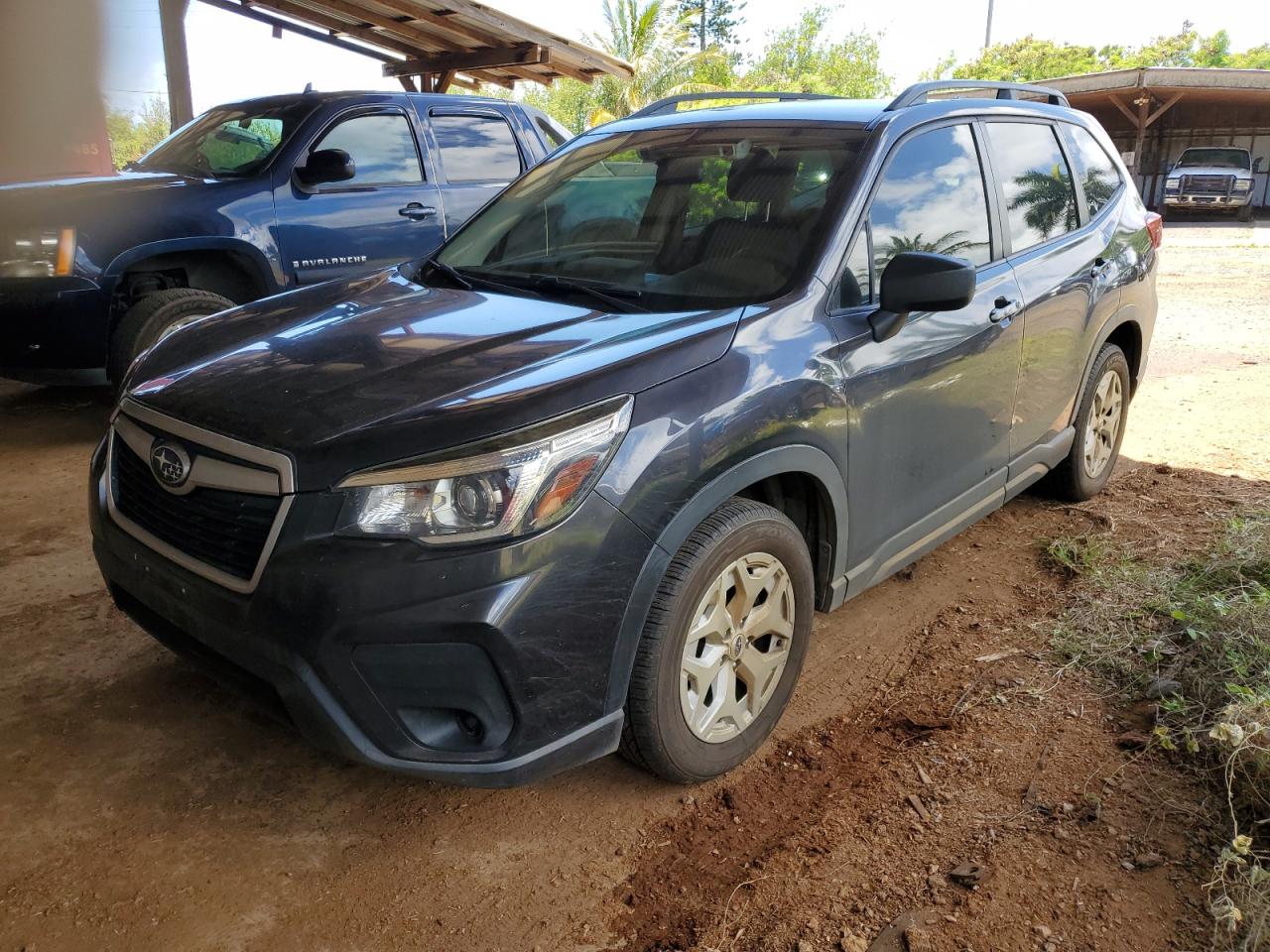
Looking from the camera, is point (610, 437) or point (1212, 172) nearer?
point (610, 437)

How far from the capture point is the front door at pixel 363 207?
19.2ft

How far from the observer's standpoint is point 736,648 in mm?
2604

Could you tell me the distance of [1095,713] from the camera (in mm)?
3031

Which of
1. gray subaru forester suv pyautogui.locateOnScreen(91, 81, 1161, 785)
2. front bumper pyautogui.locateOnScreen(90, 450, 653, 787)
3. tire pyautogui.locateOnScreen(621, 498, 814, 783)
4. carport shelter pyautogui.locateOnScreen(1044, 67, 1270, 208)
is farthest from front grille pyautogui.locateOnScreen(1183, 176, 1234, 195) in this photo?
front bumper pyautogui.locateOnScreen(90, 450, 653, 787)

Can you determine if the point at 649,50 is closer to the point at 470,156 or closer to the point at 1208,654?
the point at 470,156

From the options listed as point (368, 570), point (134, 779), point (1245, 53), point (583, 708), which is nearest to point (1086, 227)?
point (583, 708)

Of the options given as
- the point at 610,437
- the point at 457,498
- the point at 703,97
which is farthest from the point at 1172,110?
the point at 457,498

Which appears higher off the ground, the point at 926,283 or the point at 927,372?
the point at 926,283

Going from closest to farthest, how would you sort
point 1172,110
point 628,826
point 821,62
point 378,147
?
point 628,826 < point 378,147 < point 1172,110 < point 821,62

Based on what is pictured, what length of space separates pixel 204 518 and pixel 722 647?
1328mm

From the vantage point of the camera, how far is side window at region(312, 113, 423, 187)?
6.19 m

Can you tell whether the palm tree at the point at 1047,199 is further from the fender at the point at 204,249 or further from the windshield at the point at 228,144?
the windshield at the point at 228,144

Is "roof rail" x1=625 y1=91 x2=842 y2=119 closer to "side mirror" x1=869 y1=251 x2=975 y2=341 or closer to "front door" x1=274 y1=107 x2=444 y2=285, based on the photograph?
"side mirror" x1=869 y1=251 x2=975 y2=341

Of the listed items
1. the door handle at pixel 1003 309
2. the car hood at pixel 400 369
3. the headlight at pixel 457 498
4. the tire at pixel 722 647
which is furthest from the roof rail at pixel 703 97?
the headlight at pixel 457 498
